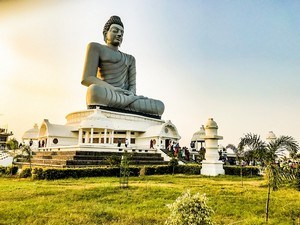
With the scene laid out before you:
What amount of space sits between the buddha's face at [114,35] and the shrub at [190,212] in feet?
95.7

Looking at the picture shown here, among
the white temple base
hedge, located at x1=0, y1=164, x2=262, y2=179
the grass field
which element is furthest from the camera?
the white temple base

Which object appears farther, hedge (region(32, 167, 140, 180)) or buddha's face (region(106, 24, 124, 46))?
buddha's face (region(106, 24, 124, 46))

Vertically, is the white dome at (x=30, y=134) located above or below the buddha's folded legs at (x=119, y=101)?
below

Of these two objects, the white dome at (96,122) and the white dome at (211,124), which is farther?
the white dome at (96,122)

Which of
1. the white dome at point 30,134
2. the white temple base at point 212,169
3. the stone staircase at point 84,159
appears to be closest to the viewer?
the white temple base at point 212,169

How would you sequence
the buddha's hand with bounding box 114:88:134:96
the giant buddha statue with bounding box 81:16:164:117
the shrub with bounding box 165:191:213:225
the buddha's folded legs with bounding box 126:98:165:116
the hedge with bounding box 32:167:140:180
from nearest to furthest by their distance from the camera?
the shrub with bounding box 165:191:213:225 < the hedge with bounding box 32:167:140:180 < the giant buddha statue with bounding box 81:16:164:117 < the buddha's hand with bounding box 114:88:134:96 < the buddha's folded legs with bounding box 126:98:165:116

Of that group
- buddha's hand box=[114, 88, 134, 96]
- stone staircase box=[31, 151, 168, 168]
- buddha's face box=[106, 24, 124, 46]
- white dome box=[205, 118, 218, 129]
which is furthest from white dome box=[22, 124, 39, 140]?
white dome box=[205, 118, 218, 129]

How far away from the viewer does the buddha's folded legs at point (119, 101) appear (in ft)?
94.9

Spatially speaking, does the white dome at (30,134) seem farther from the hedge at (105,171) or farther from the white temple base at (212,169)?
the white temple base at (212,169)

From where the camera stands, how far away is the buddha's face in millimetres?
32688

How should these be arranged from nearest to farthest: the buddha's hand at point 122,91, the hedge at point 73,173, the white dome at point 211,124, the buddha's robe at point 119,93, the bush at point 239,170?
the hedge at point 73,173, the bush at point 239,170, the white dome at point 211,124, the buddha's robe at point 119,93, the buddha's hand at point 122,91

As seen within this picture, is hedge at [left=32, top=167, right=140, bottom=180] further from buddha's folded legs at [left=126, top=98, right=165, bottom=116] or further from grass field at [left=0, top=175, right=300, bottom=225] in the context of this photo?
buddha's folded legs at [left=126, top=98, right=165, bottom=116]

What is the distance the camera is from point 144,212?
8109 millimetres

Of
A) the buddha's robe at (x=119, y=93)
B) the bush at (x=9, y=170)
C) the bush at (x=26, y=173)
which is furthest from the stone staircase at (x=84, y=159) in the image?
the buddha's robe at (x=119, y=93)
